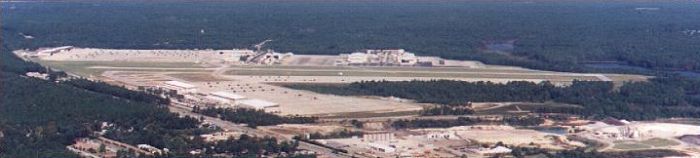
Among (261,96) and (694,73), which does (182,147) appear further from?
(694,73)

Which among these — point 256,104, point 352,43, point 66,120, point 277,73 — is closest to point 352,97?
point 256,104

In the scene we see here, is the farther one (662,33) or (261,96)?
(662,33)

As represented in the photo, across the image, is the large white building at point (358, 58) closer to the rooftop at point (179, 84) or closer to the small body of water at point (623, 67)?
the small body of water at point (623, 67)

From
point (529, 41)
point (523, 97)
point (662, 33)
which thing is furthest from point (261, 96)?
point (662, 33)

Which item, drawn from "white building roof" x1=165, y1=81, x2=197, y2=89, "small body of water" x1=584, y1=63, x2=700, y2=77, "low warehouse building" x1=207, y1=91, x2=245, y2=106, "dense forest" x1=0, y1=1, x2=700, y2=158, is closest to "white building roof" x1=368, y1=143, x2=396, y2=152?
"dense forest" x1=0, y1=1, x2=700, y2=158

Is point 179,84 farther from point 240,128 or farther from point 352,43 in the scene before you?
point 352,43

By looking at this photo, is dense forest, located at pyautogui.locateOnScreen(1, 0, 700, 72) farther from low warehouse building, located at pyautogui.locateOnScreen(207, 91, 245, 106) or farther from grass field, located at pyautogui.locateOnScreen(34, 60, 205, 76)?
low warehouse building, located at pyautogui.locateOnScreen(207, 91, 245, 106)
